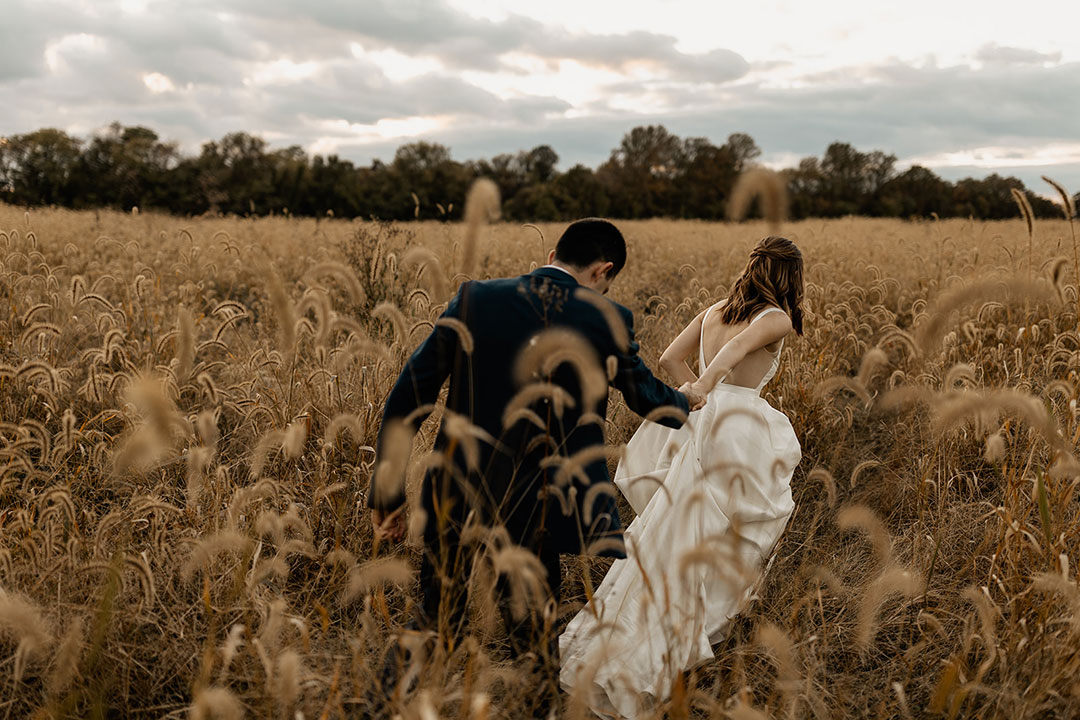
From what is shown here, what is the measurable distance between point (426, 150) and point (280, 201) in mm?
17017

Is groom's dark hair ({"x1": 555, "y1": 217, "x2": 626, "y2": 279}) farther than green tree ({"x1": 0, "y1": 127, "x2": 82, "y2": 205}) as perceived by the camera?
No

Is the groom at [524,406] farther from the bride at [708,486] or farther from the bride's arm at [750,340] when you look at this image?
the bride's arm at [750,340]

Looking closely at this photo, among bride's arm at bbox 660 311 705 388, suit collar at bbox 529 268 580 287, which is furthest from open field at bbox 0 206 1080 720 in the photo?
bride's arm at bbox 660 311 705 388

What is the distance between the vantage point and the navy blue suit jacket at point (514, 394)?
7.48 feet

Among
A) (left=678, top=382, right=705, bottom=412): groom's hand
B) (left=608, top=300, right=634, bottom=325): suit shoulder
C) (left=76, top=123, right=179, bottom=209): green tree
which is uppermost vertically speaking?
(left=76, top=123, right=179, bottom=209): green tree

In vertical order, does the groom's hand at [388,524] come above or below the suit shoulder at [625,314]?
below

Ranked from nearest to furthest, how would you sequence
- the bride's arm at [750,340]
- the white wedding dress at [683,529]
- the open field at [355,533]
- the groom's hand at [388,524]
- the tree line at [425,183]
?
the open field at [355,533] → the groom's hand at [388,524] → the white wedding dress at [683,529] → the bride's arm at [750,340] → the tree line at [425,183]

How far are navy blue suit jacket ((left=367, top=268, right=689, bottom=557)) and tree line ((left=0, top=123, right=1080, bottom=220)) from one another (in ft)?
64.2

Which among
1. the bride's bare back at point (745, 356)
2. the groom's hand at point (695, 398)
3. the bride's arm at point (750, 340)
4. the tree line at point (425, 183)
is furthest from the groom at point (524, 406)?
the tree line at point (425, 183)

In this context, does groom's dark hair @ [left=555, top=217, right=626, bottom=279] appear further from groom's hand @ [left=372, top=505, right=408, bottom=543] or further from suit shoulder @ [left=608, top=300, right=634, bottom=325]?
groom's hand @ [left=372, top=505, right=408, bottom=543]

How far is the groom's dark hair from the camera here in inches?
94.9

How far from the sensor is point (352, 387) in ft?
13.8

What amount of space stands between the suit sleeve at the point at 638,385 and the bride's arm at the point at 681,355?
110cm

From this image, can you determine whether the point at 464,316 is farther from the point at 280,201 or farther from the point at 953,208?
the point at 953,208
